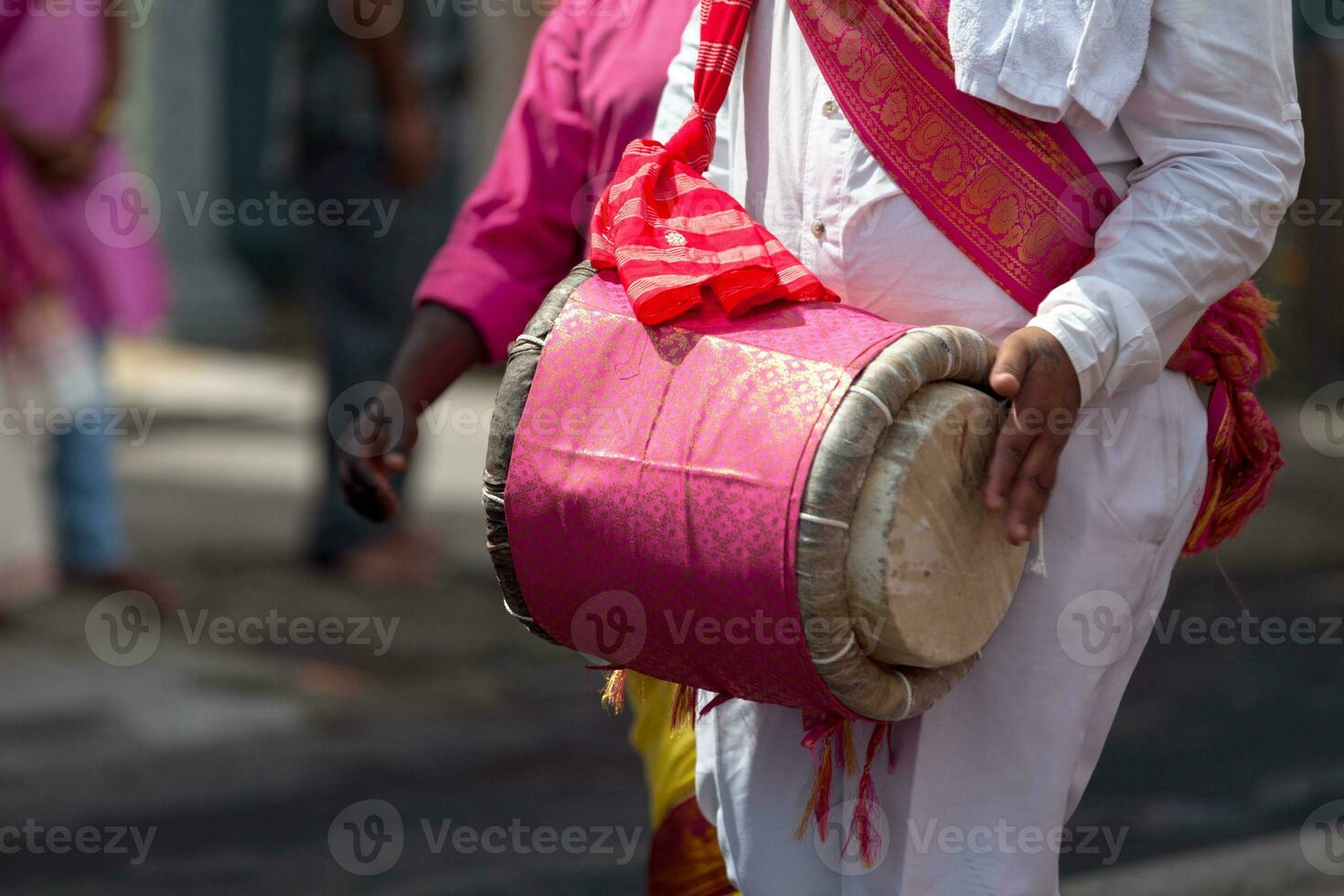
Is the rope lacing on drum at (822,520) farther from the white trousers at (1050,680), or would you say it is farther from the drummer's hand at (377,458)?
the drummer's hand at (377,458)

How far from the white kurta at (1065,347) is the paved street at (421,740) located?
5.42 ft

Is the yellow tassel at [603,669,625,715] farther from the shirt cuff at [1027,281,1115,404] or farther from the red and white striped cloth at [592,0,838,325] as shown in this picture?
the shirt cuff at [1027,281,1115,404]

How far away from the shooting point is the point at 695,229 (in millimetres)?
2068

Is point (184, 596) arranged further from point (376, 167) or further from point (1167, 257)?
point (1167, 257)

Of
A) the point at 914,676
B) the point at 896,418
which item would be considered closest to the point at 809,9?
the point at 896,418

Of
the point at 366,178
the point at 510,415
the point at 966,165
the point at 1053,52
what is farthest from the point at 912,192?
the point at 366,178

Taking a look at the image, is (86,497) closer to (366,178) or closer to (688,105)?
(366,178)

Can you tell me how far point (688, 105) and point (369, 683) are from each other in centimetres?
A: 340

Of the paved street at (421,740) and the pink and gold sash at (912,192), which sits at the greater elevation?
the pink and gold sash at (912,192)

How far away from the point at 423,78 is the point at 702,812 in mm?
4194

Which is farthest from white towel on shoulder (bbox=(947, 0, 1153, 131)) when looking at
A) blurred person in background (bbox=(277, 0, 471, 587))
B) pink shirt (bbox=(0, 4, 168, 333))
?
blurred person in background (bbox=(277, 0, 471, 587))

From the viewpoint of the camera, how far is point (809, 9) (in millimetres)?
2119

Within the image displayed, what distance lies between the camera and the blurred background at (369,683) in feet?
13.5

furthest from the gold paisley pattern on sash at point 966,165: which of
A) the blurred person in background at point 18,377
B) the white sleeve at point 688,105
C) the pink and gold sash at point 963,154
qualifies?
the blurred person in background at point 18,377
